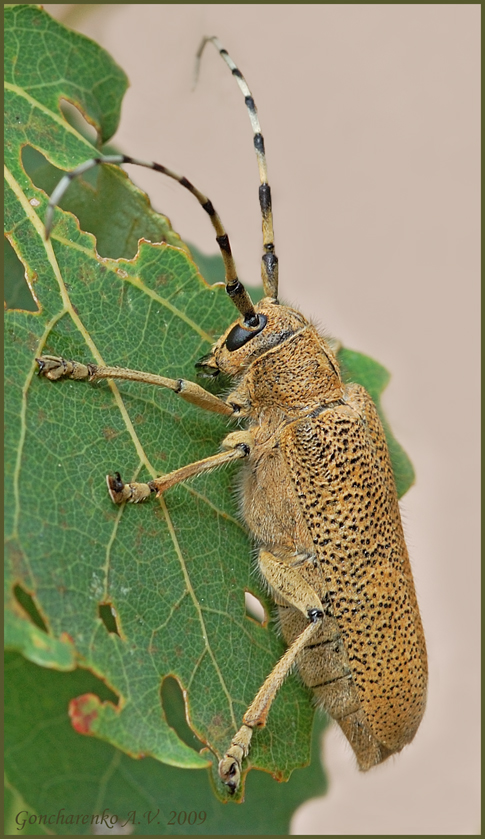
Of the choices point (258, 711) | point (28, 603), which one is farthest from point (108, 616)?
point (258, 711)

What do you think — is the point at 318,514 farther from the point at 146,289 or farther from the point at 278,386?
the point at 146,289

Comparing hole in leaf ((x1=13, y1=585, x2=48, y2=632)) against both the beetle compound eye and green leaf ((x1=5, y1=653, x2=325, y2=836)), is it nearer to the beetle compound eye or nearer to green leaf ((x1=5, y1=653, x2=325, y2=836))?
green leaf ((x1=5, y1=653, x2=325, y2=836))

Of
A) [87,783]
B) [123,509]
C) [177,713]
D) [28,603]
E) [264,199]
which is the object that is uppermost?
[264,199]

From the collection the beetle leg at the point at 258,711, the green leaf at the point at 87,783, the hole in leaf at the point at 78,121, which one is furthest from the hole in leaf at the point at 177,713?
the hole in leaf at the point at 78,121

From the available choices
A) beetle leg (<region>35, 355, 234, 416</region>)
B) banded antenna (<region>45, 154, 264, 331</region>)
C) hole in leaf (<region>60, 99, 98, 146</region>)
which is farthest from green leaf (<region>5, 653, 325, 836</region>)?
hole in leaf (<region>60, 99, 98, 146</region>)

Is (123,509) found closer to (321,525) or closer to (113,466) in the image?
(113,466)

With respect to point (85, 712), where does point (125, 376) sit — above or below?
above

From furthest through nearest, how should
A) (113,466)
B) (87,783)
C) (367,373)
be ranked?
(367,373) < (87,783) < (113,466)
